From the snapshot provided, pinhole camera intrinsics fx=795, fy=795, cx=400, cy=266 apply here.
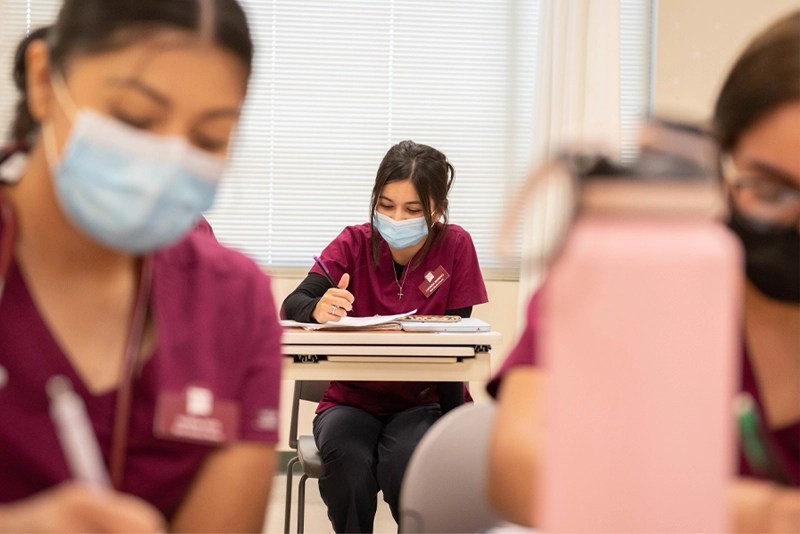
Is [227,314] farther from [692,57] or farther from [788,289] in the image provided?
[692,57]

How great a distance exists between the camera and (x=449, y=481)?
106cm

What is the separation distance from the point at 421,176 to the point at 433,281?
1.16 feet

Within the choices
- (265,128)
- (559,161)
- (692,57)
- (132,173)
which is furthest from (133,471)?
(692,57)

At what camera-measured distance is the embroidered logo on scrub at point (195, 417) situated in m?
0.77

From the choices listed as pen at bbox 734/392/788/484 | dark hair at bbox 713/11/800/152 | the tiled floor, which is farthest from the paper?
pen at bbox 734/392/788/484

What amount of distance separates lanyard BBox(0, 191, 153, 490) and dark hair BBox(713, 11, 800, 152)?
60 centimetres

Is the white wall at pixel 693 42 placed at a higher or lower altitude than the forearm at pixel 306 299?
higher

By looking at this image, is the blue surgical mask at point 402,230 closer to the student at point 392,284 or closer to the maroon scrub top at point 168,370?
the student at point 392,284

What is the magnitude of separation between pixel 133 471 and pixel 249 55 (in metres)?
0.45

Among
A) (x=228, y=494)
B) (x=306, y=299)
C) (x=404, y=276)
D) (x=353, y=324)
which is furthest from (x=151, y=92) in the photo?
(x=404, y=276)

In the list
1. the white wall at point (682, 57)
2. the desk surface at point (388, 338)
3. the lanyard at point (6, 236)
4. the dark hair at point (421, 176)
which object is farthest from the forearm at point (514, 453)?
the white wall at point (682, 57)

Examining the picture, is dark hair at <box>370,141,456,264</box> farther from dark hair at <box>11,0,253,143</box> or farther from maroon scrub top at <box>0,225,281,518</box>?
dark hair at <box>11,0,253,143</box>

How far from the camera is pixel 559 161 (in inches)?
17.4

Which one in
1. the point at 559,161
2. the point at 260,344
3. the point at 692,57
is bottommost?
the point at 260,344
